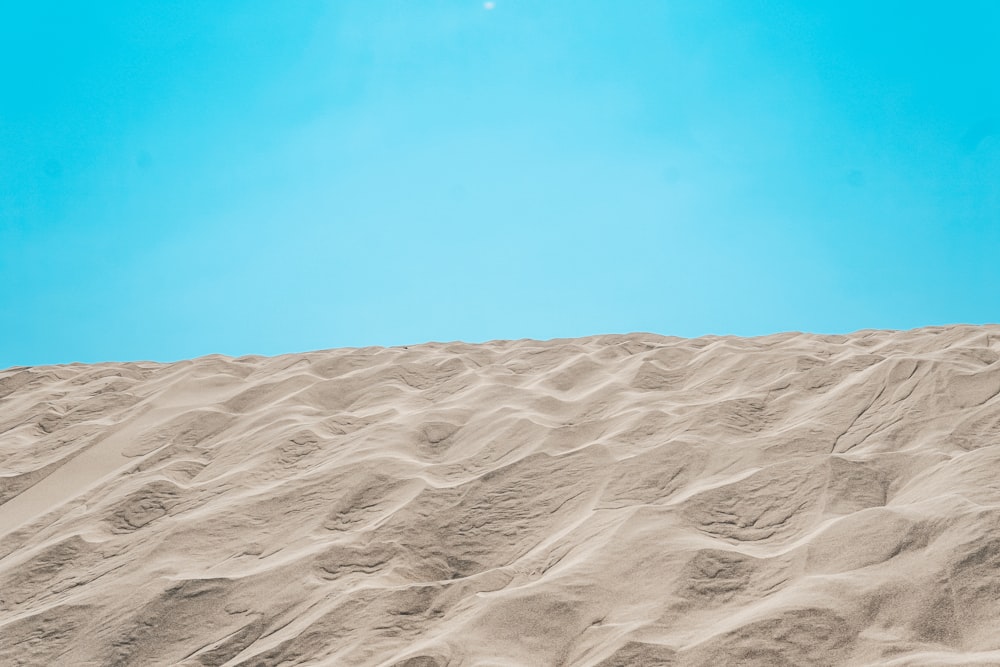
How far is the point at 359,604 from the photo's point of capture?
5.64ft

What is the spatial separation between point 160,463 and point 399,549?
1.28m

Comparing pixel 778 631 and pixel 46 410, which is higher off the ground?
pixel 46 410

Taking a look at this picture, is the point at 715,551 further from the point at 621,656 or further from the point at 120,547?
the point at 120,547

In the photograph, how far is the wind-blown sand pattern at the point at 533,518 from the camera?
→ 59.1 inches

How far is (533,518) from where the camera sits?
2123 mm

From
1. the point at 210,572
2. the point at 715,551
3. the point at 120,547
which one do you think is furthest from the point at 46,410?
the point at 715,551

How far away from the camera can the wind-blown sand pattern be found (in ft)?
4.92

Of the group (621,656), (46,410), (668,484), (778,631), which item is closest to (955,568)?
(778,631)

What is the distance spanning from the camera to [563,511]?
6.99 ft

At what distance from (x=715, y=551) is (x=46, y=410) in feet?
10.4

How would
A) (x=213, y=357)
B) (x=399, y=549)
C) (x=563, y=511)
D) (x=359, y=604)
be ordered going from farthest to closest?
(x=213, y=357) → (x=563, y=511) → (x=399, y=549) → (x=359, y=604)

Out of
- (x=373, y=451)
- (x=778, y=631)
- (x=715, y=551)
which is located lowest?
(x=778, y=631)

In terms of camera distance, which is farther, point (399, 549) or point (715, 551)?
point (399, 549)

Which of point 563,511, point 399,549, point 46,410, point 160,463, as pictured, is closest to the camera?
point 399,549
